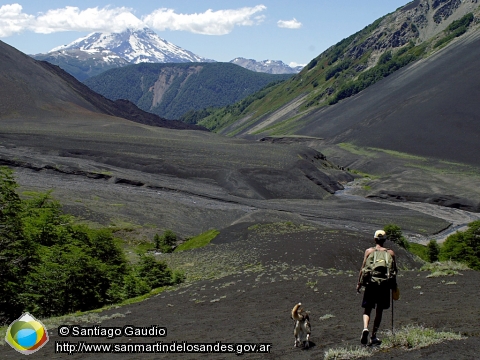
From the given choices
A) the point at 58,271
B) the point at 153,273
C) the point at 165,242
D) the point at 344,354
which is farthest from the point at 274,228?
the point at 344,354

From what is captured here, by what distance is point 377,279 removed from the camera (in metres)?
9.68

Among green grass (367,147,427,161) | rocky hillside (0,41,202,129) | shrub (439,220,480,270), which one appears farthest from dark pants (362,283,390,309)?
rocky hillside (0,41,202,129)

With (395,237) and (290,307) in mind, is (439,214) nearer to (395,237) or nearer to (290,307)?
(395,237)

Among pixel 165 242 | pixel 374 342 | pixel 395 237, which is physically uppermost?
pixel 374 342

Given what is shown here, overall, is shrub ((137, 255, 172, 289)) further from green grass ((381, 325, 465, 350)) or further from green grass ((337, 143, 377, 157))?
green grass ((337, 143, 377, 157))

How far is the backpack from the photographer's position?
962 cm

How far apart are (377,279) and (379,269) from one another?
0.18m

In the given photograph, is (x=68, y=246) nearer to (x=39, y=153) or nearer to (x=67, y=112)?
(x=39, y=153)

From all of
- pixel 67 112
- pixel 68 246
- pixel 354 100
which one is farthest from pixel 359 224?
pixel 354 100

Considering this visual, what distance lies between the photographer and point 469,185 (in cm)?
8444

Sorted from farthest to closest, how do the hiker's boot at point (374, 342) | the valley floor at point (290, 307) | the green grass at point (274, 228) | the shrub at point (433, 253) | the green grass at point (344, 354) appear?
1. the green grass at point (274, 228)
2. the shrub at point (433, 253)
3. the valley floor at point (290, 307)
4. the hiker's boot at point (374, 342)
5. the green grass at point (344, 354)

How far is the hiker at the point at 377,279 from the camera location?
31.6 ft

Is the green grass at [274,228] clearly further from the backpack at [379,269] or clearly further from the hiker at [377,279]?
the backpack at [379,269]

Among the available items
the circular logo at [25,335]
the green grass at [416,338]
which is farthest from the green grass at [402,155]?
the circular logo at [25,335]
